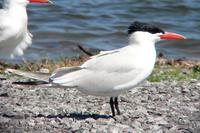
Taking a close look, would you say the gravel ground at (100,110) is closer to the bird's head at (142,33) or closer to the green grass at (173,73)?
→ the green grass at (173,73)

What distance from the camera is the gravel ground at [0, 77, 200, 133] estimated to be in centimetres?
736

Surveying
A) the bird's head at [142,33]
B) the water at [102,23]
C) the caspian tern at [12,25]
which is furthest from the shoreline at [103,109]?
the water at [102,23]

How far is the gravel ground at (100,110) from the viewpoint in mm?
7363

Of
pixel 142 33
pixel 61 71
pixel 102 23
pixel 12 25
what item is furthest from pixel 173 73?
pixel 102 23

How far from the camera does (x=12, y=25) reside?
9766mm

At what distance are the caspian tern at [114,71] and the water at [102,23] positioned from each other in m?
5.47

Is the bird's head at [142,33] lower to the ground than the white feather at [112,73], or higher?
higher

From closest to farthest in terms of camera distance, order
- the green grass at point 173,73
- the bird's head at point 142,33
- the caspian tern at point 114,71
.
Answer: the caspian tern at point 114,71 → the bird's head at point 142,33 → the green grass at point 173,73

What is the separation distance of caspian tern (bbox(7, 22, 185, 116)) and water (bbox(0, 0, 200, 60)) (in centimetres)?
547

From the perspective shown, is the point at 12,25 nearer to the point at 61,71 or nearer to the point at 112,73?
the point at 61,71

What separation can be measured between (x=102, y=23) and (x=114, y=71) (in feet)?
29.3

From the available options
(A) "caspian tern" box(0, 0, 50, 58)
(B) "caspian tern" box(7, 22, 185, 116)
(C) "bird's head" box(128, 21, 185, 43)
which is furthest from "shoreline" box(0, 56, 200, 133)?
(C) "bird's head" box(128, 21, 185, 43)

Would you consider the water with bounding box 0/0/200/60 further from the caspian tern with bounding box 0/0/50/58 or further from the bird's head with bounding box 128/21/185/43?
the bird's head with bounding box 128/21/185/43

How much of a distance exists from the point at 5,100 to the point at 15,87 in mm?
776
